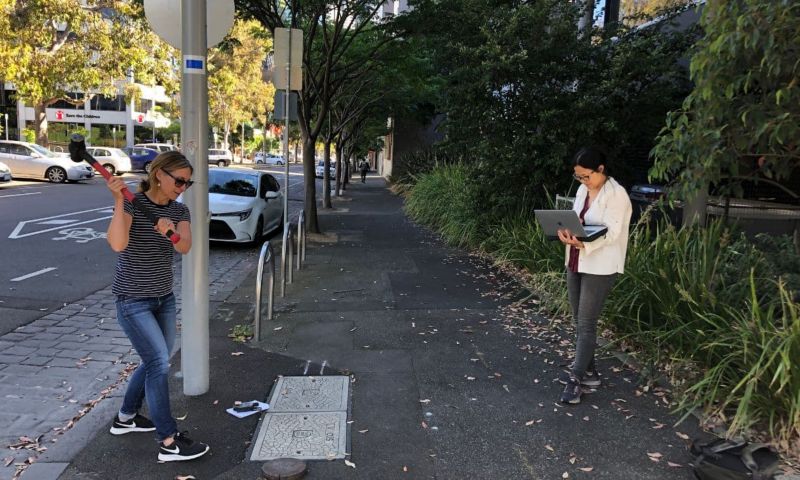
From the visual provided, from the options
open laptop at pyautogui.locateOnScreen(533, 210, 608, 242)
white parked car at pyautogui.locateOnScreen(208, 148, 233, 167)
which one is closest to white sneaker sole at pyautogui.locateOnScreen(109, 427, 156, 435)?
open laptop at pyautogui.locateOnScreen(533, 210, 608, 242)

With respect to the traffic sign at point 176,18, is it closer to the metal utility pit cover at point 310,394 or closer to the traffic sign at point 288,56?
the metal utility pit cover at point 310,394

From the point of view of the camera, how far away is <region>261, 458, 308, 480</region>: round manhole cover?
122 inches

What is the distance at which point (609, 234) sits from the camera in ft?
12.8

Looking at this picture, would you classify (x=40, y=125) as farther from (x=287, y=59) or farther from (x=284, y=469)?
(x=284, y=469)

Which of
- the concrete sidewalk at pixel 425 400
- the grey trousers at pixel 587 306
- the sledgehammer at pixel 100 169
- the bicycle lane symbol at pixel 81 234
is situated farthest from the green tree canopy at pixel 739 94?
the bicycle lane symbol at pixel 81 234

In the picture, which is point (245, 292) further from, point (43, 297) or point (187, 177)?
point (187, 177)

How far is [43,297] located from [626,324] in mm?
6477

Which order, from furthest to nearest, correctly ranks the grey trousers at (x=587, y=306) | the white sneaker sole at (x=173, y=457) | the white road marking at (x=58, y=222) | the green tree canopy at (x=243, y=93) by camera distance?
the green tree canopy at (x=243, y=93) < the white road marking at (x=58, y=222) < the grey trousers at (x=587, y=306) < the white sneaker sole at (x=173, y=457)

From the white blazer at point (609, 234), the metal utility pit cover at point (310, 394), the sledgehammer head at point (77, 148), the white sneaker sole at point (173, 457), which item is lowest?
the metal utility pit cover at point (310, 394)

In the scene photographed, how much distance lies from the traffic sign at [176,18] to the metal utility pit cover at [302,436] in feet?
8.77

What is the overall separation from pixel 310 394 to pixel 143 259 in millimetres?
1650

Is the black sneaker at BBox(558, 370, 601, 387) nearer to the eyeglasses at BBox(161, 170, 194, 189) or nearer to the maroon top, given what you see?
the maroon top

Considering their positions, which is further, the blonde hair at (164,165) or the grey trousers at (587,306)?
the grey trousers at (587,306)

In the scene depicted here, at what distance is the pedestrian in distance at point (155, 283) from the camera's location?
314 cm
